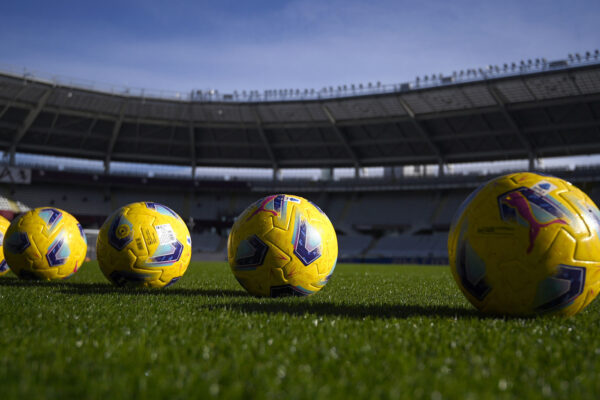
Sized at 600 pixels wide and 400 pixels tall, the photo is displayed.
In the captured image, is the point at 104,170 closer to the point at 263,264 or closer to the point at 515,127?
the point at 515,127

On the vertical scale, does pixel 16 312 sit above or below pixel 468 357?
below

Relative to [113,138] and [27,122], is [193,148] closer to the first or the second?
[113,138]

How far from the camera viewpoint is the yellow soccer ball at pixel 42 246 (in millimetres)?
9992

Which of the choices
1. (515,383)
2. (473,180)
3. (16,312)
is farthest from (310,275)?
(473,180)

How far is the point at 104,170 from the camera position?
5309 centimetres

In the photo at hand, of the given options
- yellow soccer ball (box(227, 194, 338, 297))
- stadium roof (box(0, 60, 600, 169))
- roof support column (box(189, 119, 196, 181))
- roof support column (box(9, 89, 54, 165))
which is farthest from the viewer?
roof support column (box(189, 119, 196, 181))

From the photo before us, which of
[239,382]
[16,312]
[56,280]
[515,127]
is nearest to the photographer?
[239,382]

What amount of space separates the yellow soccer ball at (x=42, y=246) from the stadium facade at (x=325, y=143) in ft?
116

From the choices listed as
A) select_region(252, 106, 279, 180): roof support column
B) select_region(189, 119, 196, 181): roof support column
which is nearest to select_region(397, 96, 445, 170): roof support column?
select_region(252, 106, 279, 180): roof support column

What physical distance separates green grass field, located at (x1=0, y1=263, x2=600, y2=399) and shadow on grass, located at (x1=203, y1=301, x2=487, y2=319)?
0.18ft

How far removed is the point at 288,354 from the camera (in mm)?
3459

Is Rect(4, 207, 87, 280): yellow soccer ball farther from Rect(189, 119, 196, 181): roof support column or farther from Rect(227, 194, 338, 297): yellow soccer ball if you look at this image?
Rect(189, 119, 196, 181): roof support column

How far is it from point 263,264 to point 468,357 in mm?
4055

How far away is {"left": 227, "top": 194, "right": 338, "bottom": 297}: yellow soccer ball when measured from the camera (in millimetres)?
7113
